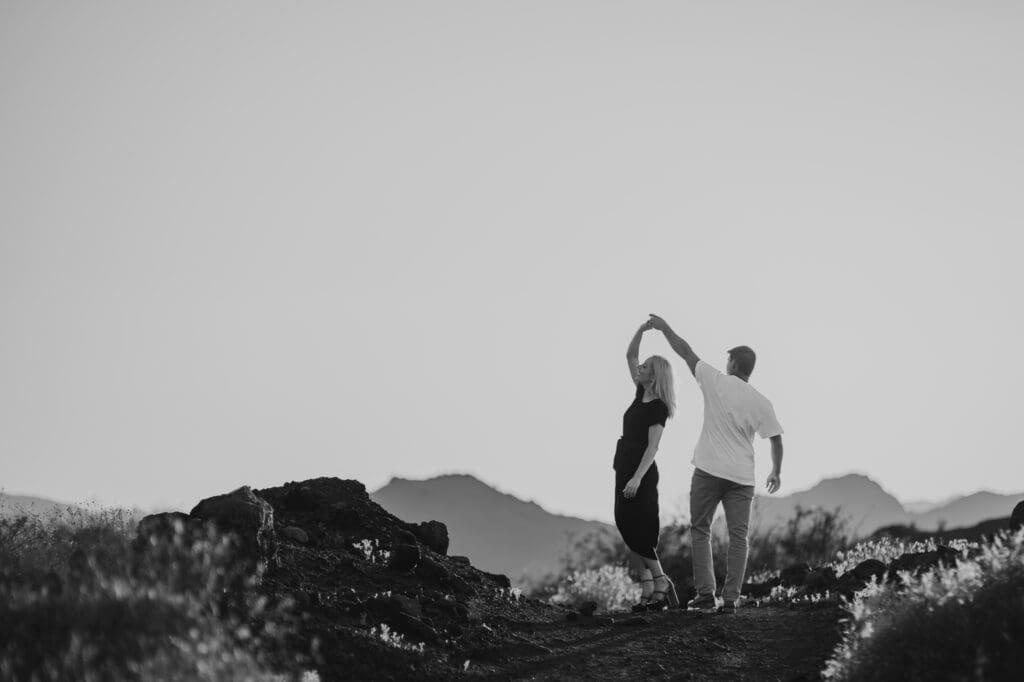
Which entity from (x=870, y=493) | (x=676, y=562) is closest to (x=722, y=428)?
(x=676, y=562)

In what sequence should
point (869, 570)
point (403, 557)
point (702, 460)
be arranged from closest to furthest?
point (403, 557) < point (702, 460) < point (869, 570)

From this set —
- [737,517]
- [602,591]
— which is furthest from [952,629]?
[602,591]

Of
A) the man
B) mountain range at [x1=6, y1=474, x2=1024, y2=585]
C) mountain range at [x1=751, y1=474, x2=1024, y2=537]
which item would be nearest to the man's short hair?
the man

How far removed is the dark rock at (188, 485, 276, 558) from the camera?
844 cm

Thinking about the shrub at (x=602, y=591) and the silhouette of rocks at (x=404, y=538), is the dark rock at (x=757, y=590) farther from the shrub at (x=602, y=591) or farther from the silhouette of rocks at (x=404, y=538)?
the silhouette of rocks at (x=404, y=538)

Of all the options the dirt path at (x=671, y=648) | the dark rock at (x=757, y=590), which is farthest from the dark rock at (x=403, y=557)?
the dark rock at (x=757, y=590)

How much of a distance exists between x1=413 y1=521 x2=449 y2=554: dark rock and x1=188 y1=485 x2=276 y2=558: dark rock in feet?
14.3

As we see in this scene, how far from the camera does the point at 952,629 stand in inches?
241

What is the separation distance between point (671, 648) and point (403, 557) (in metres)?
3.04

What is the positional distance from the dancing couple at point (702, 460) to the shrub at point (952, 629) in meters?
4.00

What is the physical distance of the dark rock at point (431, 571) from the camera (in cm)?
1080

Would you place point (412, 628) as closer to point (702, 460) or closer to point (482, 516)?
point (702, 460)

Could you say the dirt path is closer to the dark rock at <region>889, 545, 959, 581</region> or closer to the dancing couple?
the dancing couple

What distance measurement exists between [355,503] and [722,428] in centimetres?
476
